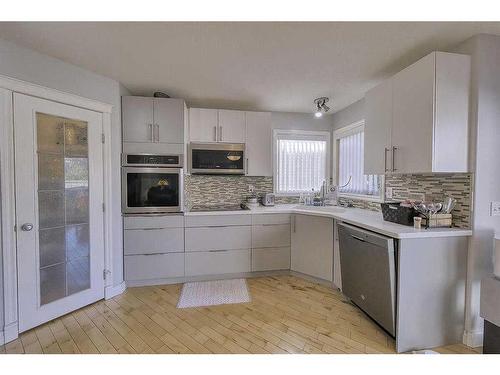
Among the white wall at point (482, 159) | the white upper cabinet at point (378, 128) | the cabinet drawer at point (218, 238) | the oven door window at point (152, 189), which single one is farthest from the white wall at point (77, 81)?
the white wall at point (482, 159)

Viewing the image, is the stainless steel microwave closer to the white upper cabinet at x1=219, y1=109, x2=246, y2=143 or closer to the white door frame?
the white upper cabinet at x1=219, y1=109, x2=246, y2=143

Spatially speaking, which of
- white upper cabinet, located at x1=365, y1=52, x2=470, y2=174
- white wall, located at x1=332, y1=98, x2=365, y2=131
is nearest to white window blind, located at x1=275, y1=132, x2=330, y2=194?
white wall, located at x1=332, y1=98, x2=365, y2=131

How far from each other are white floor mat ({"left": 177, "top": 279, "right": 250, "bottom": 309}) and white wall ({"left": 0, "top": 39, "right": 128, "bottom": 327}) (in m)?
0.79

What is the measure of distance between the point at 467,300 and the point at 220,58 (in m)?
2.69

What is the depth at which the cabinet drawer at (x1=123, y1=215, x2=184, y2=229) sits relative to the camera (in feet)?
8.63

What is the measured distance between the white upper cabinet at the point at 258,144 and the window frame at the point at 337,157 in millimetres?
1075

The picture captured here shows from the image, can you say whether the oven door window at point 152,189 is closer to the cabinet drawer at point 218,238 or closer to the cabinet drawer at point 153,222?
the cabinet drawer at point 153,222

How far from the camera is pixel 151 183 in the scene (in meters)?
2.71

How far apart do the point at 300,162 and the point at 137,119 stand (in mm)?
2285

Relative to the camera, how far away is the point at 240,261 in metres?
2.86

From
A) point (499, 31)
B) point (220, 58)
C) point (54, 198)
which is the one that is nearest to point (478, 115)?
point (499, 31)

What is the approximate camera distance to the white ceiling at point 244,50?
63.3 inches

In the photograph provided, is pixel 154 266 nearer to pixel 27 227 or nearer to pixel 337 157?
pixel 27 227

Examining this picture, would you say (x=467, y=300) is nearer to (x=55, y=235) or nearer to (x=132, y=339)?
(x=132, y=339)
